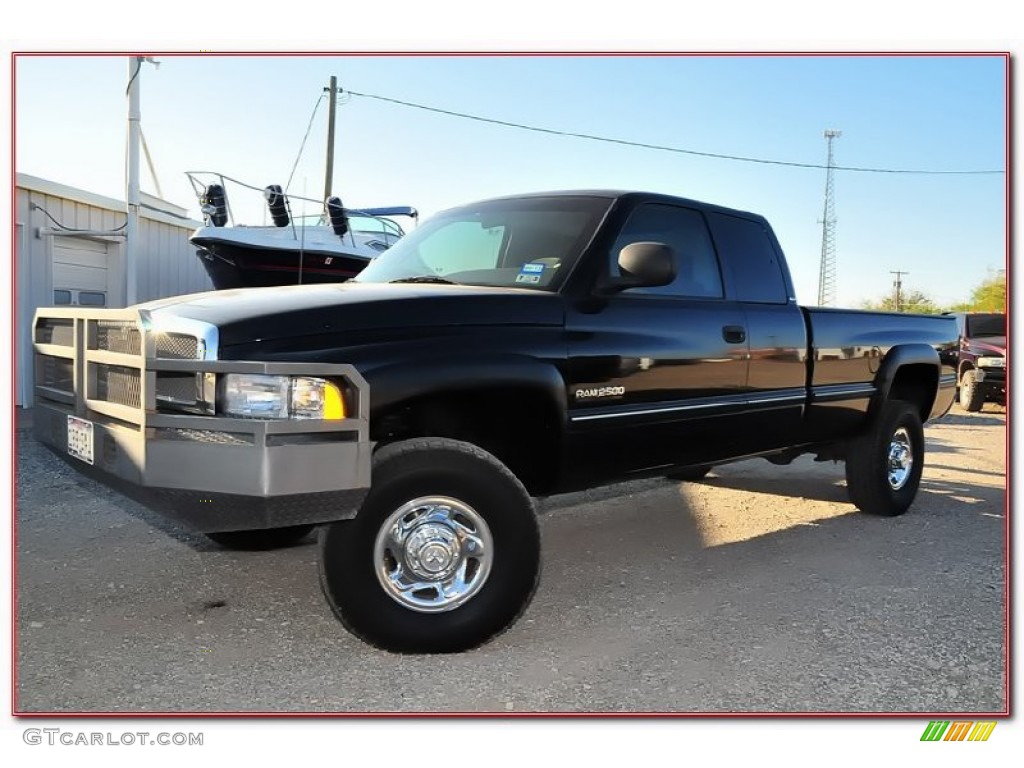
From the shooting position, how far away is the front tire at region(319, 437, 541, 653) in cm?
330

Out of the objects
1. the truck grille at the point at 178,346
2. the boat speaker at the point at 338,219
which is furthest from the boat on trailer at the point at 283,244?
the truck grille at the point at 178,346

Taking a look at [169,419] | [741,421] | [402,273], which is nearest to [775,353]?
[741,421]

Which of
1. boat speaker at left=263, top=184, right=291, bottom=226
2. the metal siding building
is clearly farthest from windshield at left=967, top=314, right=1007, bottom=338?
the metal siding building

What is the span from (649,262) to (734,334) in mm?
1148

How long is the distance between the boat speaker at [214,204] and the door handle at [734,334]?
28.2 ft

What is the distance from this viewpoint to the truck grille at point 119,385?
3323 millimetres

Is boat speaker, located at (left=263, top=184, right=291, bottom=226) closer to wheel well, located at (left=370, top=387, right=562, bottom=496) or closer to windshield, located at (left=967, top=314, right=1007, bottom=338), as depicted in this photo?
wheel well, located at (left=370, top=387, right=562, bottom=496)

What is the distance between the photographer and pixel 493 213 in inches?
183

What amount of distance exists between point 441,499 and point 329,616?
1019mm

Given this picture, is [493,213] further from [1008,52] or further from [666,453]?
[1008,52]

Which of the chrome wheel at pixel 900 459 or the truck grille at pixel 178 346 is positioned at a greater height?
the truck grille at pixel 178 346

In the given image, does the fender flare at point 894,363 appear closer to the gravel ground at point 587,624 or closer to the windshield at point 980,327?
the gravel ground at point 587,624

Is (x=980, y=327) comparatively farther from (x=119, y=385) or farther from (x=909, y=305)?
(x=119, y=385)

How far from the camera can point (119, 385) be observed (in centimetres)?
348
